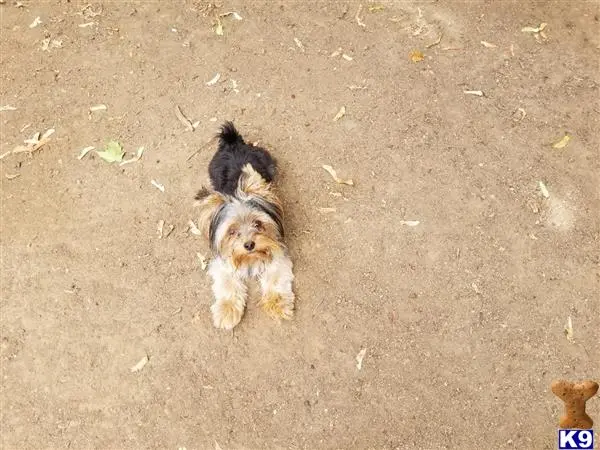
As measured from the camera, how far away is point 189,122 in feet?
23.3

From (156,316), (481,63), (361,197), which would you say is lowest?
(156,316)

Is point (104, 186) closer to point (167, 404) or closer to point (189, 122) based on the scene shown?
point (189, 122)

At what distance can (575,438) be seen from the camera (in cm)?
529

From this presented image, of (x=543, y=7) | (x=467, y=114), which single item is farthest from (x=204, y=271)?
(x=543, y=7)

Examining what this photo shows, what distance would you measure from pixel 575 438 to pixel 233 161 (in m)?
4.36

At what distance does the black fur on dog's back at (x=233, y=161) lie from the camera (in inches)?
234

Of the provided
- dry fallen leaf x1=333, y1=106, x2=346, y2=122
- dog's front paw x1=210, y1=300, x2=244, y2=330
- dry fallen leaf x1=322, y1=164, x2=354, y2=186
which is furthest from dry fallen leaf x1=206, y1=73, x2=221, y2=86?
dog's front paw x1=210, y1=300, x2=244, y2=330

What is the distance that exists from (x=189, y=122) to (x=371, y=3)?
313 cm

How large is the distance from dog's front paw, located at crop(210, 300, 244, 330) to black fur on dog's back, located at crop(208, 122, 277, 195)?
119 cm

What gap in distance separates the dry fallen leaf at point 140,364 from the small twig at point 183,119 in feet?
9.46

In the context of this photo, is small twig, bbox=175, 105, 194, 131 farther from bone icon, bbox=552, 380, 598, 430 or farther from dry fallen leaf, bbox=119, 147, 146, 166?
bone icon, bbox=552, 380, 598, 430

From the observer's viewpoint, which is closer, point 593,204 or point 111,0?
point 593,204

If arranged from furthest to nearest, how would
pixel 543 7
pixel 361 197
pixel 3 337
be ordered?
pixel 543 7
pixel 361 197
pixel 3 337

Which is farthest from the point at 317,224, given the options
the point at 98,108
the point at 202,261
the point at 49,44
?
the point at 49,44
